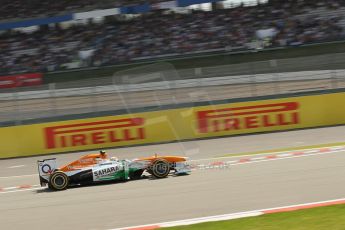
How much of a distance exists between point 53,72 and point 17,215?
19812 millimetres

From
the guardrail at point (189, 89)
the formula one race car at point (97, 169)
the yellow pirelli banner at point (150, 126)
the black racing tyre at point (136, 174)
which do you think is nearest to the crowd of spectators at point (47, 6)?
the guardrail at point (189, 89)

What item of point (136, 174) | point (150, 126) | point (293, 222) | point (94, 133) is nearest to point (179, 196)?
point (136, 174)

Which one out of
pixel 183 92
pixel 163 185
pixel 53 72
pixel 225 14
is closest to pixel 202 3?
pixel 225 14

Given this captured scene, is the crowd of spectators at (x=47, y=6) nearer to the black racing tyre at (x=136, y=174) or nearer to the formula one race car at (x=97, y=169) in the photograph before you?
the black racing tyre at (x=136, y=174)

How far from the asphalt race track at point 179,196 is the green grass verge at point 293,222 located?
78 centimetres

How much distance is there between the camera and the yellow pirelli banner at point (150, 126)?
56.9 ft

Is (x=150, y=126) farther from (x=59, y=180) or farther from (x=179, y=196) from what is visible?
(x=179, y=196)

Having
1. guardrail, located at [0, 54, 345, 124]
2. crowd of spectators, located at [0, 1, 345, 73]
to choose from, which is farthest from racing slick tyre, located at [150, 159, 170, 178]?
crowd of spectators, located at [0, 1, 345, 73]

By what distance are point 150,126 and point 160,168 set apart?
654cm

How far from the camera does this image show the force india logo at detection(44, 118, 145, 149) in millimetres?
17328

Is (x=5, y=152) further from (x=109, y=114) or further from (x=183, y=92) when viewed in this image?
(x=183, y=92)

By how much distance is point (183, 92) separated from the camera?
16828mm

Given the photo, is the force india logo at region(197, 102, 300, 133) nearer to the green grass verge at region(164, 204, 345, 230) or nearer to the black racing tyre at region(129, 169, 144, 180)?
the black racing tyre at region(129, 169, 144, 180)

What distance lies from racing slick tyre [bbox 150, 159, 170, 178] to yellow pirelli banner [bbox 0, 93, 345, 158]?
20.0 ft
